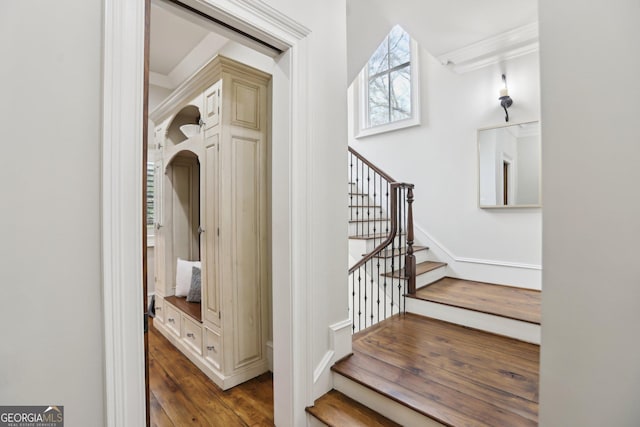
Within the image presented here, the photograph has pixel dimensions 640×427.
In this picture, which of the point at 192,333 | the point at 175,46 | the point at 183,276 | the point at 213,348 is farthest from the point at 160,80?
the point at 213,348

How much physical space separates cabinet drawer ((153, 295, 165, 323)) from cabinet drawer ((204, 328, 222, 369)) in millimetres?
1151

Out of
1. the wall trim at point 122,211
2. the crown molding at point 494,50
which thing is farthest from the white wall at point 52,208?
the crown molding at point 494,50

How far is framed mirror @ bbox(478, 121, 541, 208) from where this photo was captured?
123 inches

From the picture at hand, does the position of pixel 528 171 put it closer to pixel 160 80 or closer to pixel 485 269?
pixel 485 269

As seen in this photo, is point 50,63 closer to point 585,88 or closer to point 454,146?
point 585,88

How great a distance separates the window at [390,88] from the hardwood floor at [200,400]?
12.6ft

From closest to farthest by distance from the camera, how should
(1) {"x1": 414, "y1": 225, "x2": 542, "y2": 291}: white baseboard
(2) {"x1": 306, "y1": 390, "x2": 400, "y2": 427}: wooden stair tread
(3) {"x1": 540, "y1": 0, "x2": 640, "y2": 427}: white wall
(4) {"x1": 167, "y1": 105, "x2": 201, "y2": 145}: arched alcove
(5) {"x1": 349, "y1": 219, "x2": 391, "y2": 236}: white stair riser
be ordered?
1. (3) {"x1": 540, "y1": 0, "x2": 640, "y2": 427}: white wall
2. (2) {"x1": 306, "y1": 390, "x2": 400, "y2": 427}: wooden stair tread
3. (4) {"x1": 167, "y1": 105, "x2": 201, "y2": 145}: arched alcove
4. (1) {"x1": 414, "y1": 225, "x2": 542, "y2": 291}: white baseboard
5. (5) {"x1": 349, "y1": 219, "x2": 391, "y2": 236}: white stair riser

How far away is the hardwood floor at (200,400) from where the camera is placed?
179 centimetres

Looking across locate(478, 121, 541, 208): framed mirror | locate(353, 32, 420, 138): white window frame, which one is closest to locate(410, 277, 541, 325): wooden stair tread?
locate(478, 121, 541, 208): framed mirror

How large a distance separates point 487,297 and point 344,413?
6.55ft

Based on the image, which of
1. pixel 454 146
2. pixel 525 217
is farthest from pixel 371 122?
pixel 525 217

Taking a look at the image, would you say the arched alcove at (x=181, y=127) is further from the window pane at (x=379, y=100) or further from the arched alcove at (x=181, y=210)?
the window pane at (x=379, y=100)

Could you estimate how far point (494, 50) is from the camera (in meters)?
3.13

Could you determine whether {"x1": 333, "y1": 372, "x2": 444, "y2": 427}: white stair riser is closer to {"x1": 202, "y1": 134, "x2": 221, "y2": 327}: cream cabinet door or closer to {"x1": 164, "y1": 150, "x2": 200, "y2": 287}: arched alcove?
{"x1": 202, "y1": 134, "x2": 221, "y2": 327}: cream cabinet door
